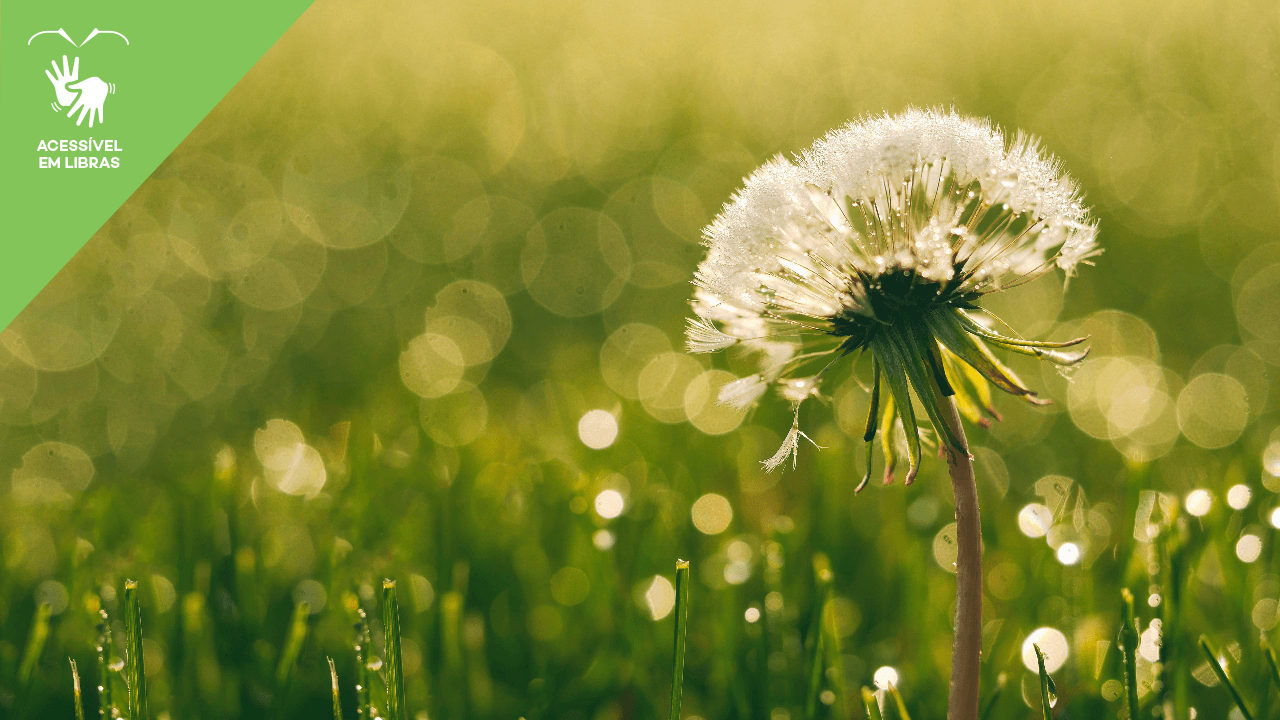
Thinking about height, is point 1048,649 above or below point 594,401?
below

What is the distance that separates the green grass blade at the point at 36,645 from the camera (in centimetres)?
201

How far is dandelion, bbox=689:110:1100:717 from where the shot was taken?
139 cm

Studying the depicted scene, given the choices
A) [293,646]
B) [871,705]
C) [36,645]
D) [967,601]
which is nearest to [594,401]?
[293,646]

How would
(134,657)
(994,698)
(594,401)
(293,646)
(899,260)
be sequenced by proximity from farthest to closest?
(594,401)
(293,646)
(994,698)
(134,657)
(899,260)

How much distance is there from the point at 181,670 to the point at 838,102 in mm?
6012

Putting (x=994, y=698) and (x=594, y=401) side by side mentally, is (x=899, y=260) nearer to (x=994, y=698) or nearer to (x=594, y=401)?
(x=994, y=698)

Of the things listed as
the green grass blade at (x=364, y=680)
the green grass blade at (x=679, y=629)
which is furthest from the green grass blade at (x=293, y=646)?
the green grass blade at (x=679, y=629)

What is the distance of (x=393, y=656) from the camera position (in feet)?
5.31

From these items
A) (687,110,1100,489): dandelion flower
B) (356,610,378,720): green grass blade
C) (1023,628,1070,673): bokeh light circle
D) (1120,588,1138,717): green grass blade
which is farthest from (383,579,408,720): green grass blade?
(1023,628,1070,673): bokeh light circle

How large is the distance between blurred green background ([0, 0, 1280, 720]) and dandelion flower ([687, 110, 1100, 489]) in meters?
0.69

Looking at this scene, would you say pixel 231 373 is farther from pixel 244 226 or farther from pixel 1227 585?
pixel 1227 585

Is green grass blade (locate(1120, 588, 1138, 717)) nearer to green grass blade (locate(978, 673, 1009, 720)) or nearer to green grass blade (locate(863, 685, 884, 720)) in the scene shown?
green grass blade (locate(978, 673, 1009, 720))

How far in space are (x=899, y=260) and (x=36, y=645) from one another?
1994mm

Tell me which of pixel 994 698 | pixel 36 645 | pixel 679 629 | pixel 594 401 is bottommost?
pixel 994 698
